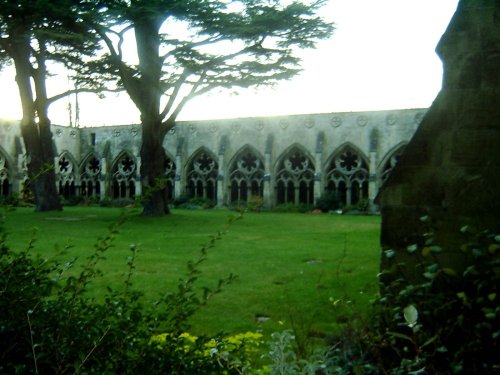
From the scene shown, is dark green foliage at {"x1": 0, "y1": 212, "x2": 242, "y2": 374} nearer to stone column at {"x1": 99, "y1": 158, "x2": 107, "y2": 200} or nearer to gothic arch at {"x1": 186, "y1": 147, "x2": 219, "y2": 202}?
gothic arch at {"x1": 186, "y1": 147, "x2": 219, "y2": 202}

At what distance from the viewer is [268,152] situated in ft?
96.9

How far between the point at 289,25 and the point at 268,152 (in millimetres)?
12441

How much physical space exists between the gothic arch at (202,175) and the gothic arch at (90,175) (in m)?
6.18

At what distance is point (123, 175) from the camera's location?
3375cm

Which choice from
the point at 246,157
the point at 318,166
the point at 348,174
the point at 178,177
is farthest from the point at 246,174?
the point at 348,174

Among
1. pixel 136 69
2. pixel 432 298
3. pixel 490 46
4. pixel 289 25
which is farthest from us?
pixel 136 69

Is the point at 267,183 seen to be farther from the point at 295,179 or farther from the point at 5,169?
the point at 5,169

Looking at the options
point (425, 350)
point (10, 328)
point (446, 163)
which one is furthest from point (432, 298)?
point (10, 328)

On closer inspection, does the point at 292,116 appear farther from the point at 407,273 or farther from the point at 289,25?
the point at 407,273

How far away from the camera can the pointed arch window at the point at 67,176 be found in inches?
1359

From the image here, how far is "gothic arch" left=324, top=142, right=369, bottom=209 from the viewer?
27.8 m

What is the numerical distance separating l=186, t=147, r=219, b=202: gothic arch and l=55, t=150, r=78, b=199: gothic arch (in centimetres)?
778

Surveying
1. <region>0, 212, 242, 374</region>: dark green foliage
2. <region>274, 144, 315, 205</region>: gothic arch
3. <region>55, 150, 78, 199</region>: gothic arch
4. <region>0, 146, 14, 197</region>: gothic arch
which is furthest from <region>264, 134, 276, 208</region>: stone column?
<region>0, 212, 242, 374</region>: dark green foliage

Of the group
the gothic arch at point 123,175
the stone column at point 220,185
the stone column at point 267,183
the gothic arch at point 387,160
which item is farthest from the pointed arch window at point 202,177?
the gothic arch at point 387,160
